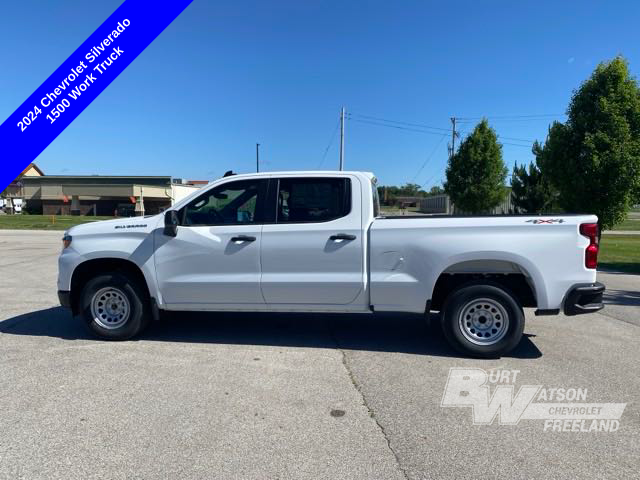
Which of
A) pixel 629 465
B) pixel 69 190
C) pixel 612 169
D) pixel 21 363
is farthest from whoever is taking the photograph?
pixel 69 190

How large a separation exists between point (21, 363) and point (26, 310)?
280 centimetres

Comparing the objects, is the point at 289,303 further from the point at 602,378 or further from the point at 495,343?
the point at 602,378

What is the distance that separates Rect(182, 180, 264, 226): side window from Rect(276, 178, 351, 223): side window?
1.01 feet

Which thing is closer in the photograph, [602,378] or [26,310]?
[602,378]

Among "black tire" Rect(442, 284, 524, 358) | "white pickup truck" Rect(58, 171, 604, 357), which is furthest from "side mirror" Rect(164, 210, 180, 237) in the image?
"black tire" Rect(442, 284, 524, 358)

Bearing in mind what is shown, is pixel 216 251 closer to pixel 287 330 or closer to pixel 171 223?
pixel 171 223

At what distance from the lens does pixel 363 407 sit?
3.77 metres

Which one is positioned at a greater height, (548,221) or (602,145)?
(602,145)

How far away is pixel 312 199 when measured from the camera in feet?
17.1

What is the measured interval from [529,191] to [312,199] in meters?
A: 25.7

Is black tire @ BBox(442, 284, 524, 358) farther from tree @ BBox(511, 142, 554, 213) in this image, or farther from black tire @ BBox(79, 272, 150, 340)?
tree @ BBox(511, 142, 554, 213)

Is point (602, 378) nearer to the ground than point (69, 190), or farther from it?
nearer to the ground

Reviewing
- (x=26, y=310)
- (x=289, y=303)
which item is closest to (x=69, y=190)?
(x=26, y=310)

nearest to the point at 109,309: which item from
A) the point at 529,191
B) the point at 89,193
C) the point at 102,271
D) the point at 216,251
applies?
the point at 102,271
